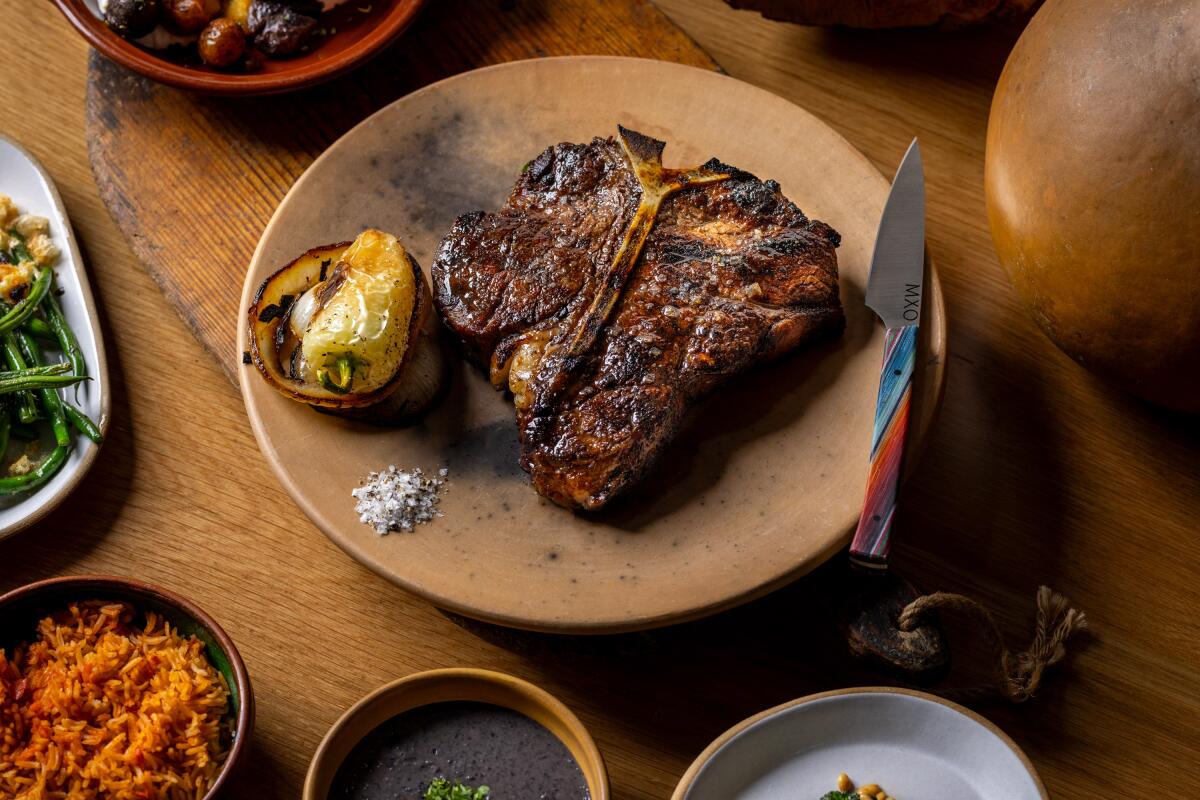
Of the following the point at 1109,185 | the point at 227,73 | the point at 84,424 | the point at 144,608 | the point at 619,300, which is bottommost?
the point at 144,608

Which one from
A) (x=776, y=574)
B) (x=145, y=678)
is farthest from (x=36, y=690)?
(x=776, y=574)

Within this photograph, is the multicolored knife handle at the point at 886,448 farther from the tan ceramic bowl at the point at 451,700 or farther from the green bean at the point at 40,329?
the green bean at the point at 40,329

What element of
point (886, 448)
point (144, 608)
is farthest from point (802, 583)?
point (144, 608)

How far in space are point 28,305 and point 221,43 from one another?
3.13 ft

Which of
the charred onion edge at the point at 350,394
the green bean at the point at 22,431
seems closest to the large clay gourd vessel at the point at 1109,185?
the charred onion edge at the point at 350,394

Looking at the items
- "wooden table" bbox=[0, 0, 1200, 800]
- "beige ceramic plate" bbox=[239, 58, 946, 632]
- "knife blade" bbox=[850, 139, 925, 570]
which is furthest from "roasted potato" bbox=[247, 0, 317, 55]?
"knife blade" bbox=[850, 139, 925, 570]

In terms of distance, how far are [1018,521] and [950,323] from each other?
597 mm

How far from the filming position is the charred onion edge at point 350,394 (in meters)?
2.70

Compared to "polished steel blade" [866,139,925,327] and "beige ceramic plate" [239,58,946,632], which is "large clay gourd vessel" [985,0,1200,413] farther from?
"beige ceramic plate" [239,58,946,632]

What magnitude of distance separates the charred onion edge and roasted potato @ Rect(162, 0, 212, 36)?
1.04 meters

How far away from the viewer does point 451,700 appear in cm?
275

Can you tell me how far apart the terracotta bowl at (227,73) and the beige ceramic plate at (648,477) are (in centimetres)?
25

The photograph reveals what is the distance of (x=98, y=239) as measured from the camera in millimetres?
3406

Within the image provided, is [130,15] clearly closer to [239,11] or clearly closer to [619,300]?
[239,11]
